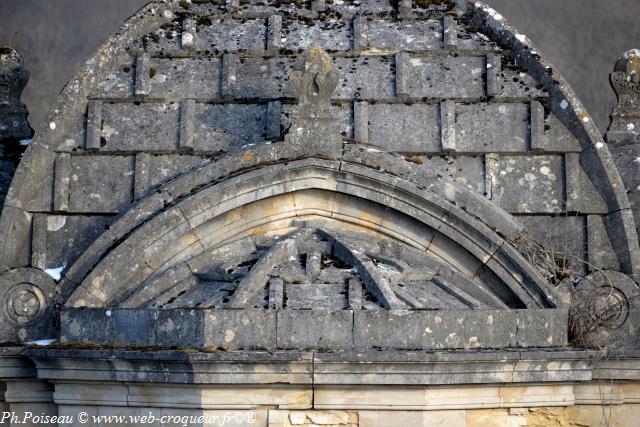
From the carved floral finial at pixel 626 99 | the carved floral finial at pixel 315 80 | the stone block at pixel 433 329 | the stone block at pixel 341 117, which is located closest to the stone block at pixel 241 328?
the stone block at pixel 433 329

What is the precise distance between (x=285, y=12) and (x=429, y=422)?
549cm

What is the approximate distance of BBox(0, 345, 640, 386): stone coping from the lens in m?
11.7

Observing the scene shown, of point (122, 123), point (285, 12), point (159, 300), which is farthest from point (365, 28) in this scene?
point (159, 300)

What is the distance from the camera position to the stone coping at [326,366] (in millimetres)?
11695

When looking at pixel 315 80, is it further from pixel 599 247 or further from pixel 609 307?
pixel 609 307

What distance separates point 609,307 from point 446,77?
309 centimetres

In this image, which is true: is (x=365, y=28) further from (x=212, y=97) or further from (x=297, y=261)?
(x=297, y=261)

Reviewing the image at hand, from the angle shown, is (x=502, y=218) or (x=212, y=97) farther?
(x=212, y=97)

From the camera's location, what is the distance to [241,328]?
11.8m

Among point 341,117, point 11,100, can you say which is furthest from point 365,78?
point 11,100

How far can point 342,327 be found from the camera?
11.9m

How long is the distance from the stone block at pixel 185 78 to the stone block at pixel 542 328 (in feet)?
14.1

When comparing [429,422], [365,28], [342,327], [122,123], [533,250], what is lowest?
[429,422]

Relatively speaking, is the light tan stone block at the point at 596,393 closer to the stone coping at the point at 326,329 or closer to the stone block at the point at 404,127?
the stone coping at the point at 326,329
